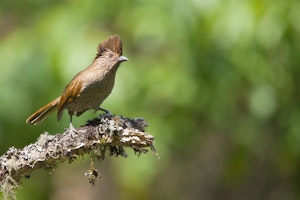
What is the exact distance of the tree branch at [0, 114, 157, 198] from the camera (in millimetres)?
3688

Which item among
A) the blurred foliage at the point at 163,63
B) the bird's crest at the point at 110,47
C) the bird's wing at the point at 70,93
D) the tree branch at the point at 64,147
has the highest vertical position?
the blurred foliage at the point at 163,63

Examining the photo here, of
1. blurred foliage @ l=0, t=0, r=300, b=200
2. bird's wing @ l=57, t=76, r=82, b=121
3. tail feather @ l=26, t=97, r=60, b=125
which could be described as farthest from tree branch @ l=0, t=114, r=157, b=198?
blurred foliage @ l=0, t=0, r=300, b=200

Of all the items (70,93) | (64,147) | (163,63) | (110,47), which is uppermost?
(163,63)

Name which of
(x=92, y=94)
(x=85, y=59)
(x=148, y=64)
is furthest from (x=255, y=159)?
(x=92, y=94)

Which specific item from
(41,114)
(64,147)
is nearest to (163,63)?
(41,114)

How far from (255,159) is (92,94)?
176 inches

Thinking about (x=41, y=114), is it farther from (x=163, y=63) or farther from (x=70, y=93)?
(x=163, y=63)

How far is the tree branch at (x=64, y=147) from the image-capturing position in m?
3.69

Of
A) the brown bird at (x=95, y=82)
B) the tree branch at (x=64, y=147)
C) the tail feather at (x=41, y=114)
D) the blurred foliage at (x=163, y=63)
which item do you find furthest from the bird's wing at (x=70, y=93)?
the blurred foliage at (x=163, y=63)

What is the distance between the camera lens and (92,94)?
179 inches

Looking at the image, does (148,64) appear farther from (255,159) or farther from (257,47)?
(255,159)

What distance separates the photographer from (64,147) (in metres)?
3.73

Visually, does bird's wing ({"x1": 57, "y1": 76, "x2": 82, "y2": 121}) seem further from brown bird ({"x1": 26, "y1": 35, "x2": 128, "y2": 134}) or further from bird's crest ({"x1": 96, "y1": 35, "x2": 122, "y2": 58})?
bird's crest ({"x1": 96, "y1": 35, "x2": 122, "y2": 58})

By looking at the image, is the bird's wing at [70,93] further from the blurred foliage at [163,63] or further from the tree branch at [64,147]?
the blurred foliage at [163,63]
